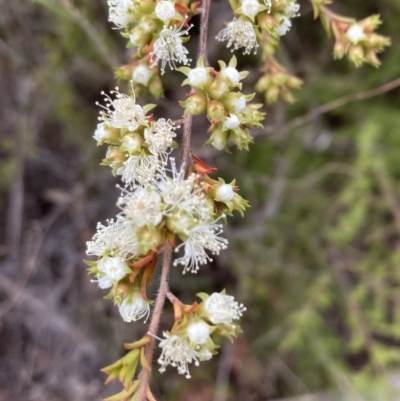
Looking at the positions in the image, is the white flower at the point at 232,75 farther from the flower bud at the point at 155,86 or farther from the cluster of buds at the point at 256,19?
the flower bud at the point at 155,86

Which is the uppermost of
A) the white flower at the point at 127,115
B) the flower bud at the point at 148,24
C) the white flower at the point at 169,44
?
the flower bud at the point at 148,24

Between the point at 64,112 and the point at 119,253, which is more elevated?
the point at 119,253

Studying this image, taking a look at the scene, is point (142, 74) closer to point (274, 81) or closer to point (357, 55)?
point (274, 81)

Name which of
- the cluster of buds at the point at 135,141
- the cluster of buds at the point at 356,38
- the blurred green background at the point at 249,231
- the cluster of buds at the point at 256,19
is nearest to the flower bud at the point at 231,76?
the cluster of buds at the point at 256,19

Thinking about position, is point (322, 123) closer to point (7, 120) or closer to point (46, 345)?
point (7, 120)

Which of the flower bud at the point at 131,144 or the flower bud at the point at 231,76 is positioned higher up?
the flower bud at the point at 231,76

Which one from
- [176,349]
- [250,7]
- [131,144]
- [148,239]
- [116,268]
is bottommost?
[176,349]

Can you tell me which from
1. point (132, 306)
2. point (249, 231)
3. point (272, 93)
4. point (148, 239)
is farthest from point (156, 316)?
point (249, 231)

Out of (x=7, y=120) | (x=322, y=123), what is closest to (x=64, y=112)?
(x=7, y=120)
